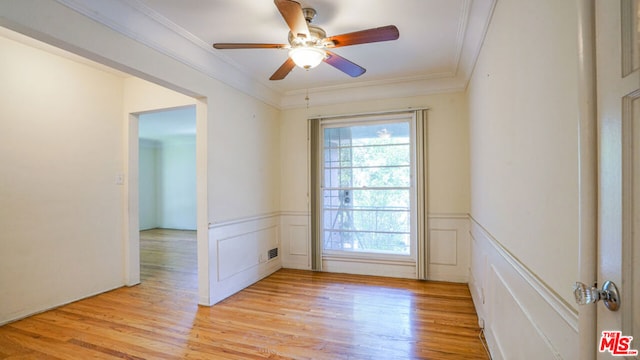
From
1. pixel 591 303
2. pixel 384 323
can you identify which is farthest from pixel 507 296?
pixel 384 323

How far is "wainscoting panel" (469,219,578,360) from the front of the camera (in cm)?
98

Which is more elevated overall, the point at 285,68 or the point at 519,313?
the point at 285,68

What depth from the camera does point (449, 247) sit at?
3.73 meters

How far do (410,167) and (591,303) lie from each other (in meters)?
3.23

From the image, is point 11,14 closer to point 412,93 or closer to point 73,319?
point 73,319

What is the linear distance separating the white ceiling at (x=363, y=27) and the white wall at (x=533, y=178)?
1.45 ft

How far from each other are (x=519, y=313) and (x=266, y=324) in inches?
78.6

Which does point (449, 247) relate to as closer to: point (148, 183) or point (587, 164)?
point (587, 164)

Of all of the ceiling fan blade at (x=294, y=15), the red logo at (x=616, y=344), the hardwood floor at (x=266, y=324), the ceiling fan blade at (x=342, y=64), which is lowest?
the hardwood floor at (x=266, y=324)

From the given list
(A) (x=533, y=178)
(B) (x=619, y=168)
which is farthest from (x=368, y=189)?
(B) (x=619, y=168)

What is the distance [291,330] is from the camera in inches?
98.7

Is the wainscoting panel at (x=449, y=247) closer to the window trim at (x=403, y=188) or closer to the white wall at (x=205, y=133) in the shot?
the window trim at (x=403, y=188)

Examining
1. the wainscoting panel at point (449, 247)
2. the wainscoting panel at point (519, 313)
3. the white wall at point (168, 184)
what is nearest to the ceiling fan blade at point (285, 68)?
the wainscoting panel at point (519, 313)

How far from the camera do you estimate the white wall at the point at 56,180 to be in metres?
2.68
